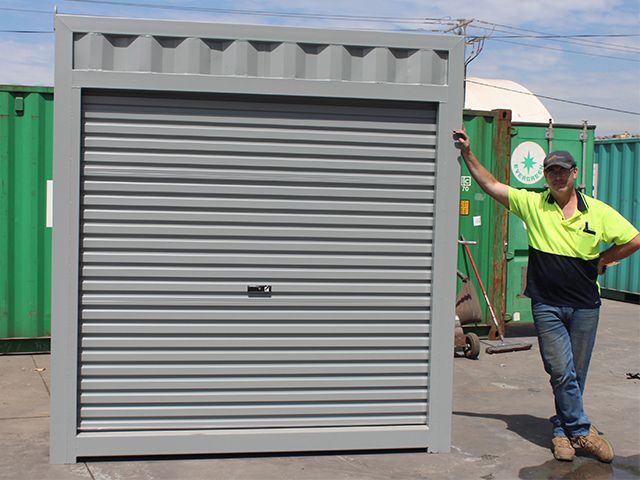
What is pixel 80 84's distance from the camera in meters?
5.19

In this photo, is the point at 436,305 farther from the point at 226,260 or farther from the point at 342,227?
the point at 226,260

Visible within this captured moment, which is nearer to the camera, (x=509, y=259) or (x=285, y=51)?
(x=285, y=51)

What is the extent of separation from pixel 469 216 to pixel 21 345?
5.42m

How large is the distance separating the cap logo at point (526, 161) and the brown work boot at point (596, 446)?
192 inches

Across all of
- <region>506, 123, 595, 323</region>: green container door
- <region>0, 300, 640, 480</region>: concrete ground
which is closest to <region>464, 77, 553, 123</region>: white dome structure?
<region>506, 123, 595, 323</region>: green container door

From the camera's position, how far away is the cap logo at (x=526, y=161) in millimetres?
10039

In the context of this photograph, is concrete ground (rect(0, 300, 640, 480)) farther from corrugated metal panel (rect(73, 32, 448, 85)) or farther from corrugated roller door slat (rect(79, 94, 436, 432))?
corrugated metal panel (rect(73, 32, 448, 85))

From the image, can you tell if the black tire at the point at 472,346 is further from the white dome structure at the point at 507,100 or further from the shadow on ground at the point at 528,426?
the white dome structure at the point at 507,100

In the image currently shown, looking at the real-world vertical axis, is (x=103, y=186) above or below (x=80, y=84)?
below

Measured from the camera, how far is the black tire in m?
9.11

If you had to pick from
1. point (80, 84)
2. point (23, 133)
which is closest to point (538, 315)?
point (80, 84)

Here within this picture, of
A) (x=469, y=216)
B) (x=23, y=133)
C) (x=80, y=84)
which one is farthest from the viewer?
(x=469, y=216)

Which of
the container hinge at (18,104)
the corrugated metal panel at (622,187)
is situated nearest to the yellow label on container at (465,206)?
the container hinge at (18,104)

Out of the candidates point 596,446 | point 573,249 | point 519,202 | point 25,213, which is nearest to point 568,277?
point 573,249
